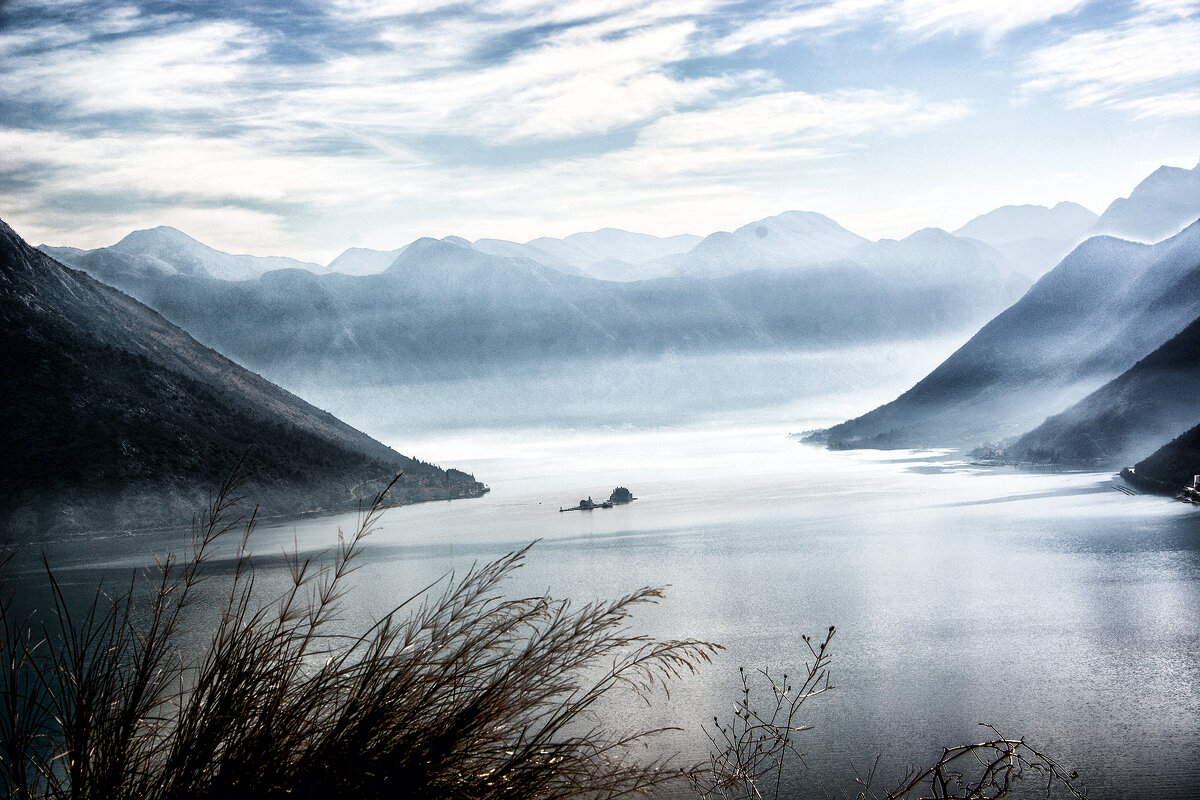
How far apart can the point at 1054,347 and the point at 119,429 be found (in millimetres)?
109936

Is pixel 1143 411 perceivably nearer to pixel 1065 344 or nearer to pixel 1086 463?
pixel 1086 463

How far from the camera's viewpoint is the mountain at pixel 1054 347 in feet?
347

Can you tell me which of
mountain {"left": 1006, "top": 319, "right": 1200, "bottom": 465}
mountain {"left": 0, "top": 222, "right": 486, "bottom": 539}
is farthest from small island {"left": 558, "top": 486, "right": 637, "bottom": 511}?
mountain {"left": 1006, "top": 319, "right": 1200, "bottom": 465}

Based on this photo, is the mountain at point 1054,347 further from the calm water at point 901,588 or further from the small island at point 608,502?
the small island at point 608,502

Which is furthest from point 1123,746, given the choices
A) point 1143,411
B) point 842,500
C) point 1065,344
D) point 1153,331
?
point 1065,344

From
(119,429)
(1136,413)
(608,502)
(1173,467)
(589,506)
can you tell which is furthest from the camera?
(1136,413)

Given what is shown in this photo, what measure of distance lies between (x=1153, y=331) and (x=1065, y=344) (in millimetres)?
15698

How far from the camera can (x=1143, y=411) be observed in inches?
2766

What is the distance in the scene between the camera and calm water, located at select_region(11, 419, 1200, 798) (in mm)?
13969

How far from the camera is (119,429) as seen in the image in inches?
2034

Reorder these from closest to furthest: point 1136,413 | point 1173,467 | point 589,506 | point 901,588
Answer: point 901,588, point 1173,467, point 589,506, point 1136,413

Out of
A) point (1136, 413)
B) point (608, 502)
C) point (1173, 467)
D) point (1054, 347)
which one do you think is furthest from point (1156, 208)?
point (608, 502)

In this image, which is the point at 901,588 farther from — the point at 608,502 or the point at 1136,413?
the point at 1136,413

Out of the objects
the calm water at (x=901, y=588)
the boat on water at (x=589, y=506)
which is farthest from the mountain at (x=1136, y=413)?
the boat on water at (x=589, y=506)
